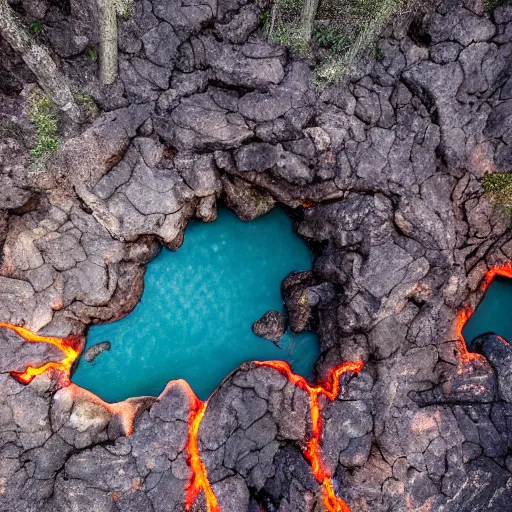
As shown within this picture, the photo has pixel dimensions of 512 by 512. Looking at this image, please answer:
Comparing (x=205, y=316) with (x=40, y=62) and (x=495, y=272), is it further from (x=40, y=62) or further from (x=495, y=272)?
(x=495, y=272)

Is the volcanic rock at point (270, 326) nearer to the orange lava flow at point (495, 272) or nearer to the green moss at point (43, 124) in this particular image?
the orange lava flow at point (495, 272)

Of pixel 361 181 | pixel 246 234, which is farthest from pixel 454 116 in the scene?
pixel 246 234

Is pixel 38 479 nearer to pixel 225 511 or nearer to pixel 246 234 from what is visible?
pixel 225 511

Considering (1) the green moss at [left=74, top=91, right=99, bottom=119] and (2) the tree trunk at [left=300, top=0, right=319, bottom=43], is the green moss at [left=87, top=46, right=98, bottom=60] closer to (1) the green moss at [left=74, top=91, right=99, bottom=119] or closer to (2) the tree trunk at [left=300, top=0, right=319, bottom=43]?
(1) the green moss at [left=74, top=91, right=99, bottom=119]

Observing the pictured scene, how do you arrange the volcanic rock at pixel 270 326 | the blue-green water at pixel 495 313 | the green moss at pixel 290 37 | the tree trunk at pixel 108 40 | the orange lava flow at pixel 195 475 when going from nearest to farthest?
the tree trunk at pixel 108 40 < the orange lava flow at pixel 195 475 < the green moss at pixel 290 37 < the volcanic rock at pixel 270 326 < the blue-green water at pixel 495 313

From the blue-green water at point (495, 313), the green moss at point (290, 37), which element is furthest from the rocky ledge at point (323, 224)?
the blue-green water at point (495, 313)

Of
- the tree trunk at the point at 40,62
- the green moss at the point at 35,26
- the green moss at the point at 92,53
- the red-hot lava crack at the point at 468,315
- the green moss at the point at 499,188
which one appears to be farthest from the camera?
the red-hot lava crack at the point at 468,315

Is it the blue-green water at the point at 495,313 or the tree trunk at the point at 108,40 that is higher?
the tree trunk at the point at 108,40
